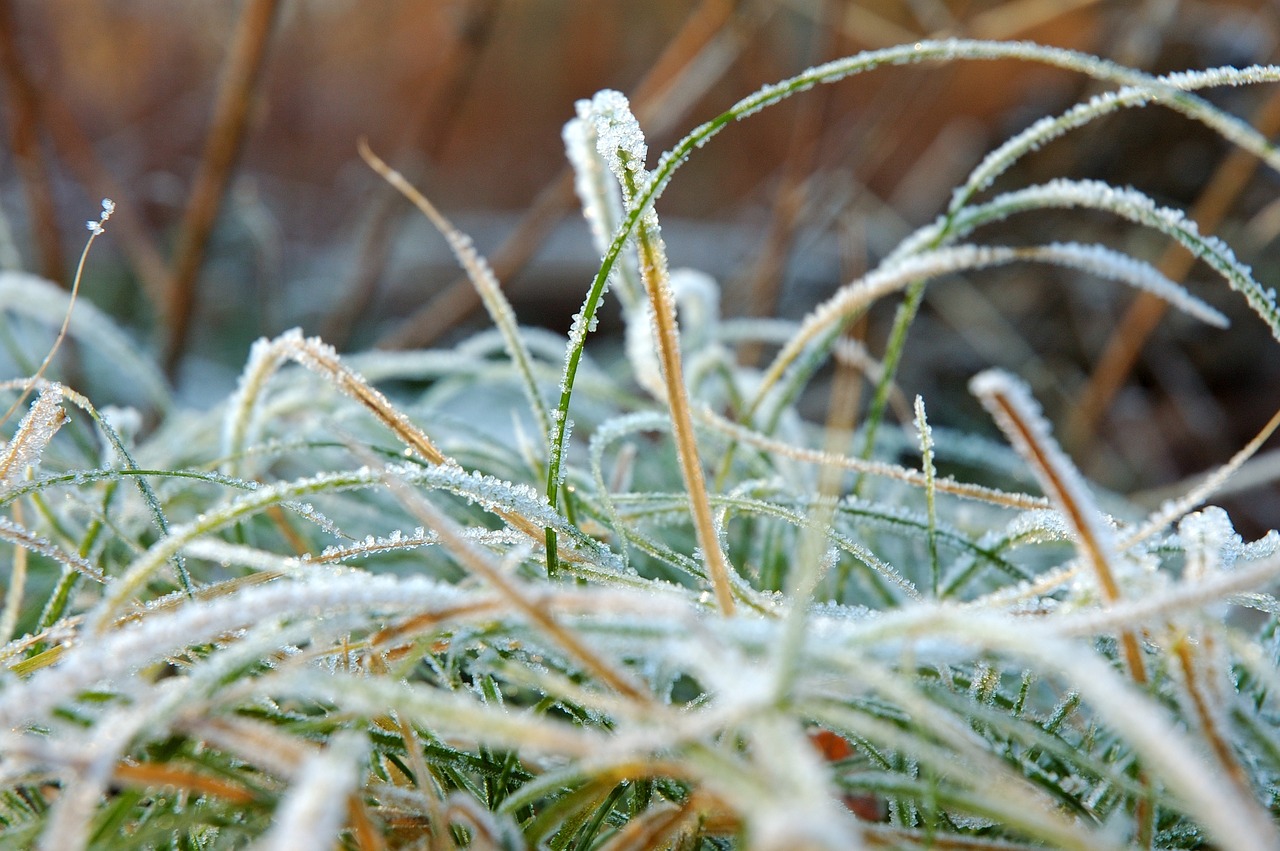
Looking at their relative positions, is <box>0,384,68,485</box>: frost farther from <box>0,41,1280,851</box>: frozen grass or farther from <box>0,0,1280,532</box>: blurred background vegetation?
<box>0,0,1280,532</box>: blurred background vegetation

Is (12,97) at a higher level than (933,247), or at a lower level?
higher

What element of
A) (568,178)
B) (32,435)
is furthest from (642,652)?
(568,178)

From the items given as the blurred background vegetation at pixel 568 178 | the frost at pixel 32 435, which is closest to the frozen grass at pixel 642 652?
the frost at pixel 32 435

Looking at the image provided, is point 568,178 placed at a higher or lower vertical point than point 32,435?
higher

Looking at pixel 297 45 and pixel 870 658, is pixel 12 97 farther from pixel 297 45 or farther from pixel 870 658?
pixel 297 45

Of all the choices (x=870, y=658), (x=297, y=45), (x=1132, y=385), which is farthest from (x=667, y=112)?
Result: (x=297, y=45)

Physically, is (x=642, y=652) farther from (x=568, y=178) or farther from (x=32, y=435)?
(x=568, y=178)

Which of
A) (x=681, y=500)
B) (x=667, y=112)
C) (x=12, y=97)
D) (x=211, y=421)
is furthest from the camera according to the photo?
(x=667, y=112)
